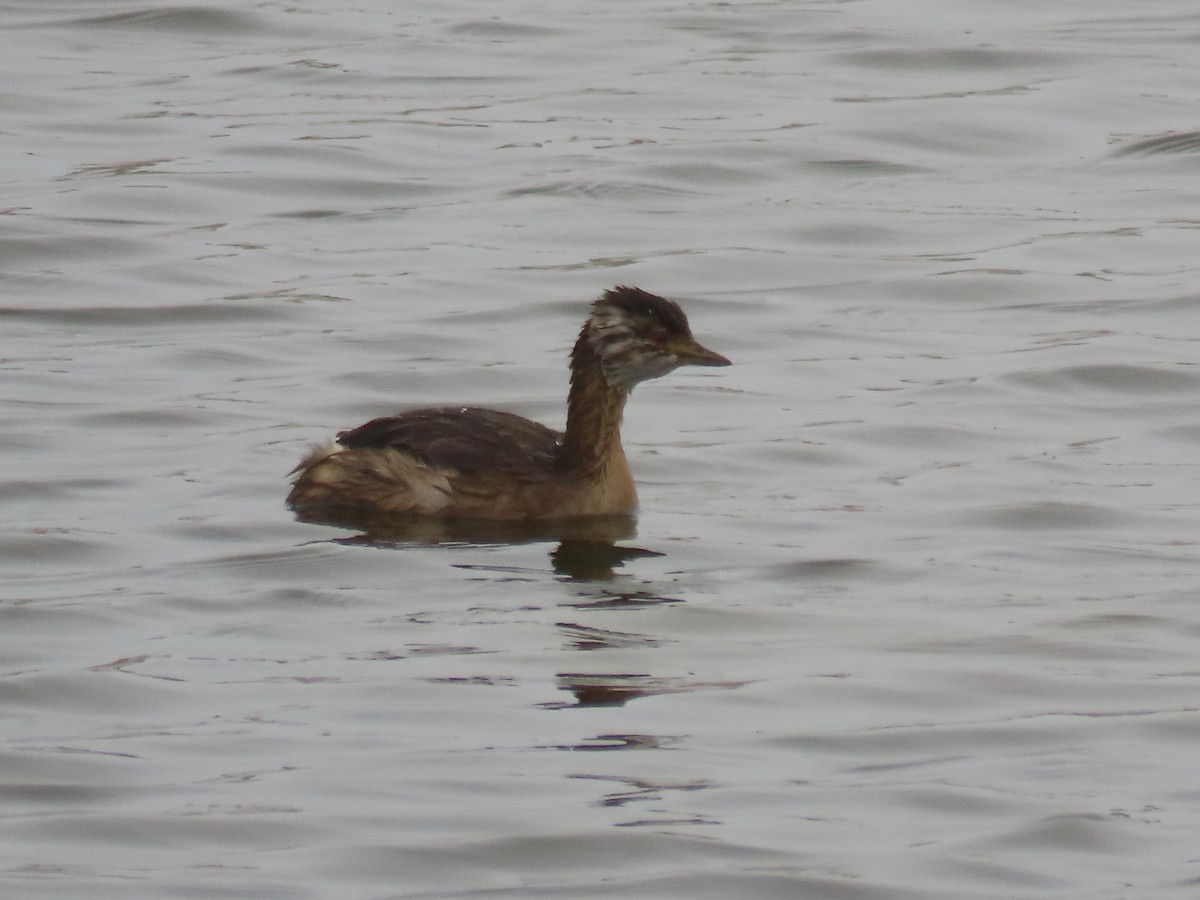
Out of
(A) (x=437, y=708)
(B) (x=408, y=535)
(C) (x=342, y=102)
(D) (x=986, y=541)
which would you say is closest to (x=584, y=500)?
(B) (x=408, y=535)

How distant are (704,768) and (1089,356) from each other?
611 cm

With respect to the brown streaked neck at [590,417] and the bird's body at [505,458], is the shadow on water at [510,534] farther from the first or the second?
the brown streaked neck at [590,417]

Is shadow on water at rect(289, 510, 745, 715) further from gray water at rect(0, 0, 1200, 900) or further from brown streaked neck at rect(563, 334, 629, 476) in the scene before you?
brown streaked neck at rect(563, 334, 629, 476)

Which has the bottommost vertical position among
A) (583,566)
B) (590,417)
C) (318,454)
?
(583,566)

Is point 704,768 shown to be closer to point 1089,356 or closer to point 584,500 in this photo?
point 584,500

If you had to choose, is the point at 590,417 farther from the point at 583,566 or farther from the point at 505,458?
the point at 583,566

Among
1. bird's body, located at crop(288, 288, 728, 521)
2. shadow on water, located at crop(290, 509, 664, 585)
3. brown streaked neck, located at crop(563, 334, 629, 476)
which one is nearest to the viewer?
shadow on water, located at crop(290, 509, 664, 585)

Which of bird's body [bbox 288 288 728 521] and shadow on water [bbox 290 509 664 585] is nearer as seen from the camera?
shadow on water [bbox 290 509 664 585]

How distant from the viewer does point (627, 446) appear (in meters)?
12.1

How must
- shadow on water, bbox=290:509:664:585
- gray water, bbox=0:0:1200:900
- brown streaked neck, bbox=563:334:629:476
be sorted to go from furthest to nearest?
1. brown streaked neck, bbox=563:334:629:476
2. shadow on water, bbox=290:509:664:585
3. gray water, bbox=0:0:1200:900

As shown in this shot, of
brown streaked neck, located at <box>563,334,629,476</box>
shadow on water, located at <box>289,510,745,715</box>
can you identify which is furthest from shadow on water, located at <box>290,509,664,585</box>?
brown streaked neck, located at <box>563,334,629,476</box>

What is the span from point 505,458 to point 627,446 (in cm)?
137

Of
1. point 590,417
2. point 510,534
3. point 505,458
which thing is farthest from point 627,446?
point 510,534

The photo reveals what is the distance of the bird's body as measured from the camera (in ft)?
35.5
